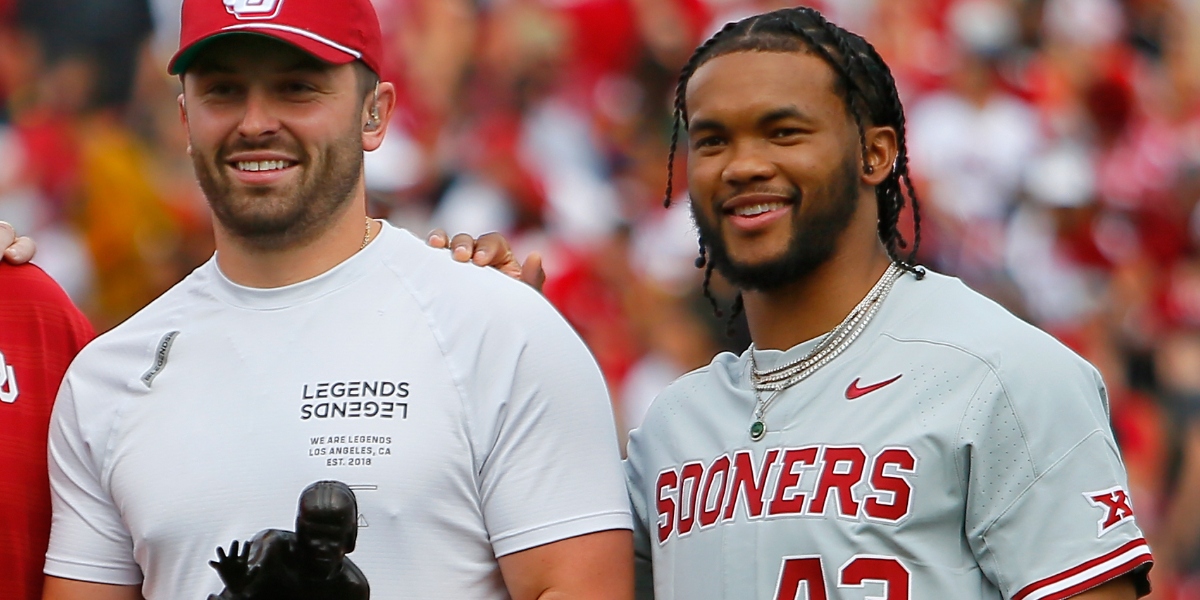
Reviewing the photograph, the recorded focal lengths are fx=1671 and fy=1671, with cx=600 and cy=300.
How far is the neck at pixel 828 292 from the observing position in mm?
2760

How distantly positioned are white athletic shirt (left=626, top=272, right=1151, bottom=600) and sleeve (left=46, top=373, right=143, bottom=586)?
936 mm

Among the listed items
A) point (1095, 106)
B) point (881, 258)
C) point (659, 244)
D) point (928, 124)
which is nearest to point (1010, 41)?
point (1095, 106)

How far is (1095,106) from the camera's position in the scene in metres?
9.44

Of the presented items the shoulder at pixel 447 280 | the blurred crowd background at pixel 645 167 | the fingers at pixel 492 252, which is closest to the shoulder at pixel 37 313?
the shoulder at pixel 447 280

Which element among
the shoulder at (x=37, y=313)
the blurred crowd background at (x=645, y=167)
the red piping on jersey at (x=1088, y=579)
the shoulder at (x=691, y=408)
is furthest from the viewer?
the blurred crowd background at (x=645, y=167)

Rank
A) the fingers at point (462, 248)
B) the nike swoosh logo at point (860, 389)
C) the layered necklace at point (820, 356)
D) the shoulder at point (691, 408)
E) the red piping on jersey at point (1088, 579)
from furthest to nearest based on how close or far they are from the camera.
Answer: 1. the fingers at point (462, 248)
2. the shoulder at point (691, 408)
3. the layered necklace at point (820, 356)
4. the nike swoosh logo at point (860, 389)
5. the red piping on jersey at point (1088, 579)

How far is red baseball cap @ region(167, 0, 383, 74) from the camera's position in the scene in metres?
2.75

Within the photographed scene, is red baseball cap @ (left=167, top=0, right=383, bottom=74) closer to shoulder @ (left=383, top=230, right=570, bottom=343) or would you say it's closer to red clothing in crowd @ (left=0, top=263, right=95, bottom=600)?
shoulder @ (left=383, top=230, right=570, bottom=343)

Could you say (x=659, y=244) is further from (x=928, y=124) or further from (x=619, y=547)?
(x=619, y=547)

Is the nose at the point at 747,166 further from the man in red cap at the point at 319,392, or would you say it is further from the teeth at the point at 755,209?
the man in red cap at the point at 319,392

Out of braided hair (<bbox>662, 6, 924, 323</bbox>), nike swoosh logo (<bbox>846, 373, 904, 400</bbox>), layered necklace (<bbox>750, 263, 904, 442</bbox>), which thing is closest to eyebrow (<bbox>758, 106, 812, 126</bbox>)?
braided hair (<bbox>662, 6, 924, 323</bbox>)

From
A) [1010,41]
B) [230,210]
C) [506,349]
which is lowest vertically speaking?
[506,349]

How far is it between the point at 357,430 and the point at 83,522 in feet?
1.78

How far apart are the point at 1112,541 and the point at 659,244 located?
17.8 feet
